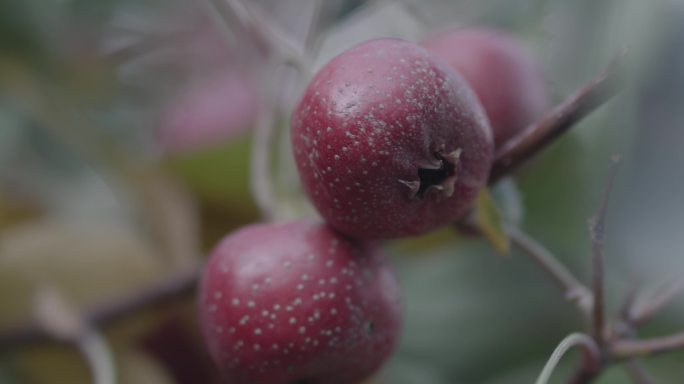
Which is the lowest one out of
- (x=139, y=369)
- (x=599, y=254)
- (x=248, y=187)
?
(x=139, y=369)

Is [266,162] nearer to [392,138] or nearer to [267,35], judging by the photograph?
[267,35]

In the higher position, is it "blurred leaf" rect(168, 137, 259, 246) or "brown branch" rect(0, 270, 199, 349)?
"blurred leaf" rect(168, 137, 259, 246)

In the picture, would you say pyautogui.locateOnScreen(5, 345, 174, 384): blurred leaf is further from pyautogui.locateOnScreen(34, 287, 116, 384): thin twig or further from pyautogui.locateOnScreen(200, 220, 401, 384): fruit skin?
pyautogui.locateOnScreen(200, 220, 401, 384): fruit skin

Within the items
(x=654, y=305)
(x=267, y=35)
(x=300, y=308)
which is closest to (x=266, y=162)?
(x=267, y=35)

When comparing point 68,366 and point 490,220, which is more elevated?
point 490,220

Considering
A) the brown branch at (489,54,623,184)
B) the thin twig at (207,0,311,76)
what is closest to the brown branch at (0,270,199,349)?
the thin twig at (207,0,311,76)

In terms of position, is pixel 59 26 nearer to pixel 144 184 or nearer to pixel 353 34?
pixel 144 184

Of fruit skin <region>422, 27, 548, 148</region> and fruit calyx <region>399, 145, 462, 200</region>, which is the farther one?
fruit skin <region>422, 27, 548, 148</region>

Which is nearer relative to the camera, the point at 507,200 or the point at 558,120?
the point at 558,120

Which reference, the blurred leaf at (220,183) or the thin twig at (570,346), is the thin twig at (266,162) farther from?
the thin twig at (570,346)
